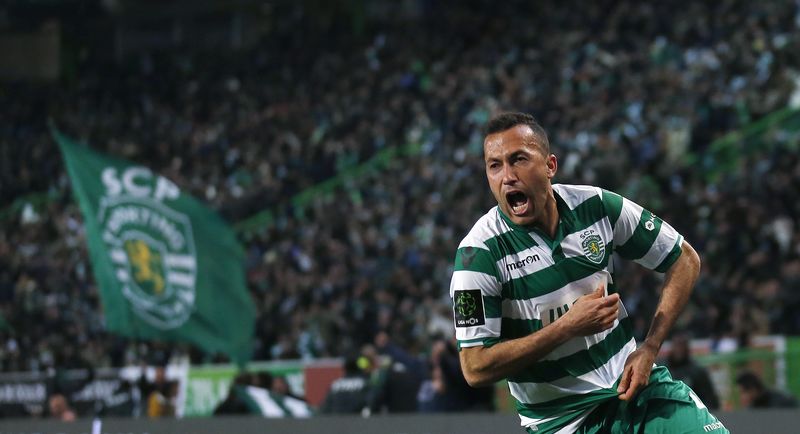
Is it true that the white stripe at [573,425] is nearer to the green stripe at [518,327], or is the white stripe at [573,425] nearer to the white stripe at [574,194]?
the green stripe at [518,327]

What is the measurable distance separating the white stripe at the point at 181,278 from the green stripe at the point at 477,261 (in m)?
8.45

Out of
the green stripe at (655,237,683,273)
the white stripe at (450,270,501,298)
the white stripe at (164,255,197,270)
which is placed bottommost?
the white stripe at (450,270,501,298)

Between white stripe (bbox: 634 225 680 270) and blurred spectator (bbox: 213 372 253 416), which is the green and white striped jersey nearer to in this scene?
white stripe (bbox: 634 225 680 270)

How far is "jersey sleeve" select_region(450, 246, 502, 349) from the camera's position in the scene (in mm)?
4180

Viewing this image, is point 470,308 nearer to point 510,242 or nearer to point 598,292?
point 510,242

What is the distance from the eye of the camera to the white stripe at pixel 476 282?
4.21 metres

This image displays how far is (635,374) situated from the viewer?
427cm

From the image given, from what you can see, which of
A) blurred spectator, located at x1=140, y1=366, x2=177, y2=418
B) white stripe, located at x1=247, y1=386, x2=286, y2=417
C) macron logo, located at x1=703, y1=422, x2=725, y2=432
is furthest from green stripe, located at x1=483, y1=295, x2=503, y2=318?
blurred spectator, located at x1=140, y1=366, x2=177, y2=418

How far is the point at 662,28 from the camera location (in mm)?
20875

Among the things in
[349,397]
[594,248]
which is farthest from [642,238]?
[349,397]

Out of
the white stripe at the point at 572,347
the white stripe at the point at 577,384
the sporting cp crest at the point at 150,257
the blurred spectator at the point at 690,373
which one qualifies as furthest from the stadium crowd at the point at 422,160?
the white stripe at the point at 572,347

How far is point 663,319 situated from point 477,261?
2.51 feet

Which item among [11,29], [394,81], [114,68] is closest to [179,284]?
[394,81]

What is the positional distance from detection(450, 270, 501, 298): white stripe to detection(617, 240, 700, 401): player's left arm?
0.56m
